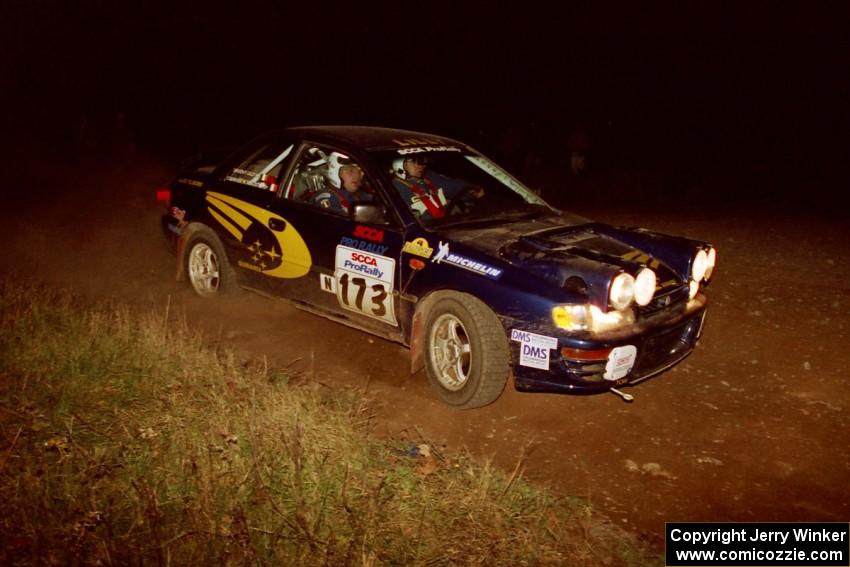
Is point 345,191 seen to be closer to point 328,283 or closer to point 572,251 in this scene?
point 328,283

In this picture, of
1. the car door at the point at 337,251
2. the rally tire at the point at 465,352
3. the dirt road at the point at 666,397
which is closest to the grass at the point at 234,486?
the dirt road at the point at 666,397

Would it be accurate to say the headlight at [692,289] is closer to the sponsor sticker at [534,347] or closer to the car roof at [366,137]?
the sponsor sticker at [534,347]

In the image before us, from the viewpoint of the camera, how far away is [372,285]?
466 centimetres

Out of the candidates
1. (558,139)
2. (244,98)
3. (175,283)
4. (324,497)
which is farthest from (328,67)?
(324,497)

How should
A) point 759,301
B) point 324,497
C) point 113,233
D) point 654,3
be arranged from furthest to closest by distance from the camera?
point 654,3 → point 113,233 → point 759,301 → point 324,497

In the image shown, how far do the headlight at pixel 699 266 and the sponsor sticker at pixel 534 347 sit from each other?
1224 mm

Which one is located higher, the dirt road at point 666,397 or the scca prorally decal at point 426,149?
the scca prorally decal at point 426,149

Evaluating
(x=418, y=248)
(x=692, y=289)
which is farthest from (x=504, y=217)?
(x=692, y=289)

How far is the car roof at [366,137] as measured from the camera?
492 centimetres

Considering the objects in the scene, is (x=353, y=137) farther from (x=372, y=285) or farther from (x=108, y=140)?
(x=108, y=140)

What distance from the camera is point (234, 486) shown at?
10.5ft

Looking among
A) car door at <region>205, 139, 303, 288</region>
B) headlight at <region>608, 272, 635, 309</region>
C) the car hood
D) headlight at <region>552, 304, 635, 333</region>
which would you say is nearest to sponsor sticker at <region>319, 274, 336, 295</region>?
car door at <region>205, 139, 303, 288</region>

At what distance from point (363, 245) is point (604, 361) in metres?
1.71

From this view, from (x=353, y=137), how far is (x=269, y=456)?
245 cm
